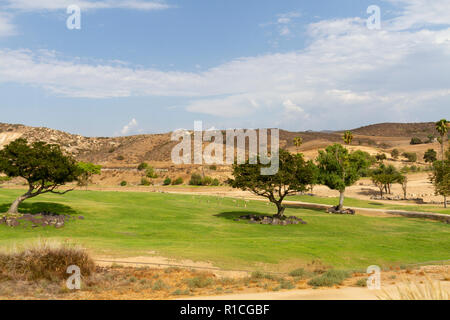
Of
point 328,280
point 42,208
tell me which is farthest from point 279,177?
point 328,280

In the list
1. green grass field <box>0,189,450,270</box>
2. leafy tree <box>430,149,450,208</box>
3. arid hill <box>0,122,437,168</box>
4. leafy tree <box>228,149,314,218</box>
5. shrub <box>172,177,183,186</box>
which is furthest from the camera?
arid hill <box>0,122,437,168</box>

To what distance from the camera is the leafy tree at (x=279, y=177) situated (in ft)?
149

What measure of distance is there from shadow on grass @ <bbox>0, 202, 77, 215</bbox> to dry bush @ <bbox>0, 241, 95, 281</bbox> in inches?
974

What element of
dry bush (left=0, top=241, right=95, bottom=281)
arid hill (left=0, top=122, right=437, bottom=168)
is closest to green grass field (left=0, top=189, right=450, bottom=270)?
dry bush (left=0, top=241, right=95, bottom=281)

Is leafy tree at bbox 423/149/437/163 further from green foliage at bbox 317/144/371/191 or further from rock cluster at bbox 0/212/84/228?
rock cluster at bbox 0/212/84/228

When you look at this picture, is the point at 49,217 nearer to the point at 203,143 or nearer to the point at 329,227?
the point at 329,227

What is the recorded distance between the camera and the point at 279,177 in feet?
147

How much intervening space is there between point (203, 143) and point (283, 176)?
129200mm

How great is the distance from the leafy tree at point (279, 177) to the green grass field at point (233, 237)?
14.9ft

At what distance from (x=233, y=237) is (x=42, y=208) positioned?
21.3 m

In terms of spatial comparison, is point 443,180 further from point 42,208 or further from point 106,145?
point 106,145

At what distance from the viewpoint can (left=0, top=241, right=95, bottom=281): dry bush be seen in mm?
15062

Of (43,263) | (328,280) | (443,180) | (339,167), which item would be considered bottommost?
(328,280)

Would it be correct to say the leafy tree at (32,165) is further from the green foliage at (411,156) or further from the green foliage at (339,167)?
the green foliage at (411,156)
